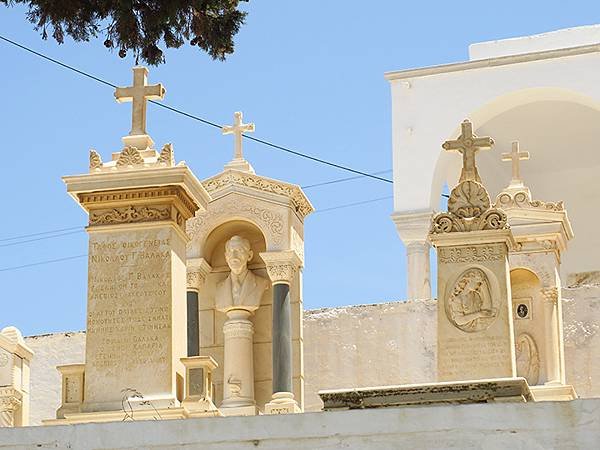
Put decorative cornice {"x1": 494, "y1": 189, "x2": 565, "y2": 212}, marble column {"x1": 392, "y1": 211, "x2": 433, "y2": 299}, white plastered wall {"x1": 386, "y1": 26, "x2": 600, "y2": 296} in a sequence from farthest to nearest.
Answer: white plastered wall {"x1": 386, "y1": 26, "x2": 600, "y2": 296} < marble column {"x1": 392, "y1": 211, "x2": 433, "y2": 299} < decorative cornice {"x1": 494, "y1": 189, "x2": 565, "y2": 212}

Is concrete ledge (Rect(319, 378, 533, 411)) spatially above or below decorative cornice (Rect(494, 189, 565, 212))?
below

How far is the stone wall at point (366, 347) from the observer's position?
19031 mm

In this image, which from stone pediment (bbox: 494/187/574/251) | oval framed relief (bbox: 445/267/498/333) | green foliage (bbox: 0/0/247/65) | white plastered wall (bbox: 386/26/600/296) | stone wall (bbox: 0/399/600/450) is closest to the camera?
stone wall (bbox: 0/399/600/450)

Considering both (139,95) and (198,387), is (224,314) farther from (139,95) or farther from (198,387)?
(198,387)

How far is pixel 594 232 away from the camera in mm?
28094

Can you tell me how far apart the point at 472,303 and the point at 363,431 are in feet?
24.5

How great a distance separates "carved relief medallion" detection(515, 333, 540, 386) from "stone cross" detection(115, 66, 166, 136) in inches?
204

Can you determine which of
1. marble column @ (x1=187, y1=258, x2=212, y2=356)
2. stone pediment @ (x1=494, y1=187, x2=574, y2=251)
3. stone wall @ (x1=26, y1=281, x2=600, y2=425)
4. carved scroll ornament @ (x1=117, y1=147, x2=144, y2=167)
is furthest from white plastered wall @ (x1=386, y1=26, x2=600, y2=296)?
carved scroll ornament @ (x1=117, y1=147, x2=144, y2=167)

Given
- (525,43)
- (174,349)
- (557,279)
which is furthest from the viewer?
(525,43)

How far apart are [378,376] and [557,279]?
11.3 ft

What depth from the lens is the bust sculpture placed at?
15.6 m

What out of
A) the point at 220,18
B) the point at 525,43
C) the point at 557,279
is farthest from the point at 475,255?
the point at 525,43

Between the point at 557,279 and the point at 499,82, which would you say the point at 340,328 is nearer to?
the point at 557,279

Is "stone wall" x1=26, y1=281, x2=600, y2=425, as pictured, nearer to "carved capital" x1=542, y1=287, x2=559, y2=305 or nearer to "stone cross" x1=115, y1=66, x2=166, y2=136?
"carved capital" x1=542, y1=287, x2=559, y2=305
